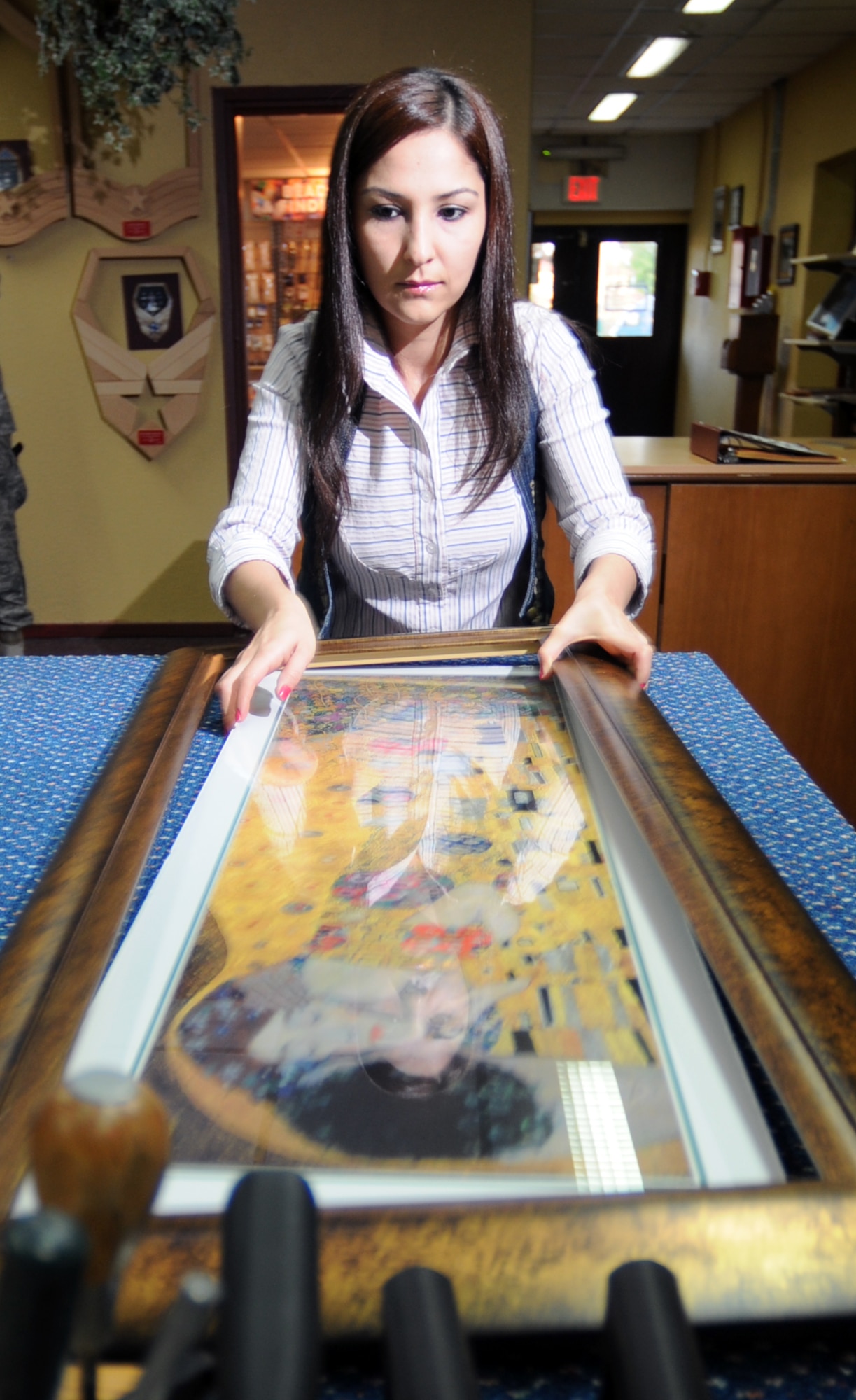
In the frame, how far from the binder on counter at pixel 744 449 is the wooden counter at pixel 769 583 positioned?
53 millimetres

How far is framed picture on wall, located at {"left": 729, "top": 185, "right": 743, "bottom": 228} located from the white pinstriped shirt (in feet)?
26.4

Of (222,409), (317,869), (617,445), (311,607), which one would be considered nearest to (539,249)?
(222,409)

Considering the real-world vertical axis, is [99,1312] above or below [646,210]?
below

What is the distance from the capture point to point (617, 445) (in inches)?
135

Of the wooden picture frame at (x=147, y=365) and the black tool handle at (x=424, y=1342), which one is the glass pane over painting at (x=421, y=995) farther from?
the wooden picture frame at (x=147, y=365)

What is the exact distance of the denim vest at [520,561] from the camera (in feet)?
4.73

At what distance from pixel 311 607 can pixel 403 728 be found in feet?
1.97

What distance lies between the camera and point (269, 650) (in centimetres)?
104

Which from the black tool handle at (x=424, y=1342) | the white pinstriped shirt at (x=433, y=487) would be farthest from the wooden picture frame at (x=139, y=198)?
the black tool handle at (x=424, y=1342)

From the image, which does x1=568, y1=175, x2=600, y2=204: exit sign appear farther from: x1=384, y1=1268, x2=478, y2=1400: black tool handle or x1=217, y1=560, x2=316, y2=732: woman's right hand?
x1=384, y1=1268, x2=478, y2=1400: black tool handle

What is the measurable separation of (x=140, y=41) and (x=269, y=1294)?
4.13 meters

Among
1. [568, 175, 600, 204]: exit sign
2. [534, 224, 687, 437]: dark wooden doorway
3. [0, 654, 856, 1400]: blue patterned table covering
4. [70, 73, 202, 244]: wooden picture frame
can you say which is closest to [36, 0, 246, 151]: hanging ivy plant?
[70, 73, 202, 244]: wooden picture frame

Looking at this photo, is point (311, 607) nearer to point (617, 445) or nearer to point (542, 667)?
point (542, 667)

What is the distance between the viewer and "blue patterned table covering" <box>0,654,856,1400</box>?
1.30 feet
